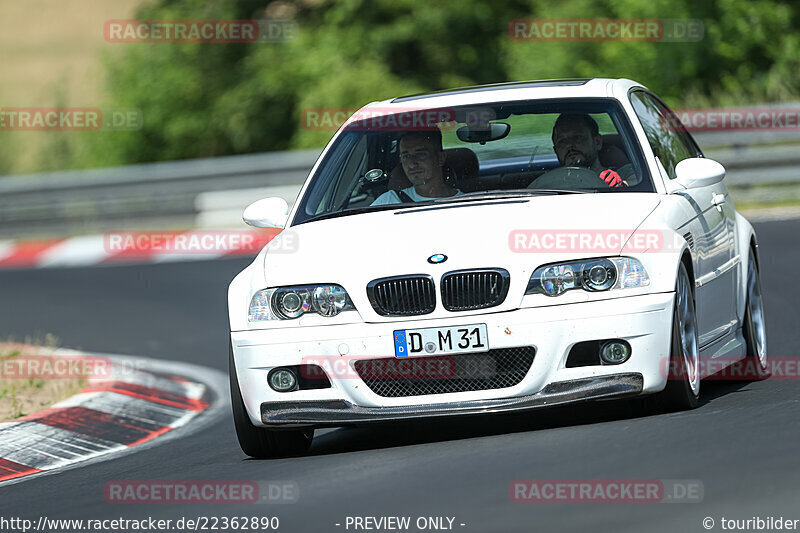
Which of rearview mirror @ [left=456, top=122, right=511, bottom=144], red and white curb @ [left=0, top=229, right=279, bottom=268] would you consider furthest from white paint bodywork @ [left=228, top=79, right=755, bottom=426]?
red and white curb @ [left=0, top=229, right=279, bottom=268]

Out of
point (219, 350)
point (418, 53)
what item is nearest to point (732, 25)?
point (418, 53)

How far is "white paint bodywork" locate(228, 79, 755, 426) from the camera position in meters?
6.48

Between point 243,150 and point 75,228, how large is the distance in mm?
9691

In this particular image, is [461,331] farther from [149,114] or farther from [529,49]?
[149,114]

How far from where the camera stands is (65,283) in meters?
17.9

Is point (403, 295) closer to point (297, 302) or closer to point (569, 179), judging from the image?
point (297, 302)

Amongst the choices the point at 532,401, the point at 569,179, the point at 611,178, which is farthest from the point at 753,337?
the point at 532,401

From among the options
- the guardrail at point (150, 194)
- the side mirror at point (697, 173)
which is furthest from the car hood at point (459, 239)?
the guardrail at point (150, 194)

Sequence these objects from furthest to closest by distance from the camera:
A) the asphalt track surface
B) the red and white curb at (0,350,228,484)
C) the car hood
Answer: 1. the red and white curb at (0,350,228,484)
2. the car hood
3. the asphalt track surface

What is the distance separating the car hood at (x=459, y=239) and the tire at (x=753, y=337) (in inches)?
58.7

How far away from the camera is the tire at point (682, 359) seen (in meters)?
6.66

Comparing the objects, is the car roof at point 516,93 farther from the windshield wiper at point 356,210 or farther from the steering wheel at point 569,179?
the windshield wiper at point 356,210

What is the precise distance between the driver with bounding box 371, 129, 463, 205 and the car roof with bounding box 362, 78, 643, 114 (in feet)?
0.76

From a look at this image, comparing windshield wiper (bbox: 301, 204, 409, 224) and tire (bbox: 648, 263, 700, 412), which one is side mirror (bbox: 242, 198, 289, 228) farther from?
tire (bbox: 648, 263, 700, 412)
